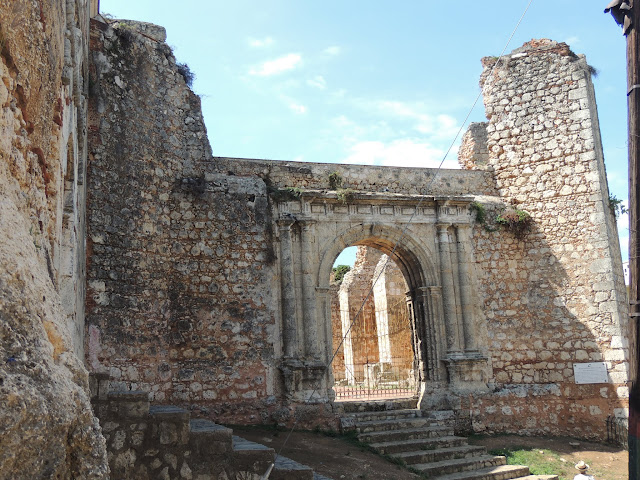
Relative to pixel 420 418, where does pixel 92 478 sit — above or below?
above

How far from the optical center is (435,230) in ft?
38.4

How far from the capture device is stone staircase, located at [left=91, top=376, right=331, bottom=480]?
4.78 m

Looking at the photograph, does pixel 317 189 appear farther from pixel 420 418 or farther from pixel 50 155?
pixel 50 155

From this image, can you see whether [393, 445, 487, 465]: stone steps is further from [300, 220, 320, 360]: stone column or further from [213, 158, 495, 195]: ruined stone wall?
[213, 158, 495, 195]: ruined stone wall

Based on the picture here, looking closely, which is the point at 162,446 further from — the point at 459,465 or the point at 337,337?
the point at 337,337

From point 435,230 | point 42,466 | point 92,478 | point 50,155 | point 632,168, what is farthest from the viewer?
point 435,230

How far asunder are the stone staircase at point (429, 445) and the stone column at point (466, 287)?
1452mm

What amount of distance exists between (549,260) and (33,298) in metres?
10.9

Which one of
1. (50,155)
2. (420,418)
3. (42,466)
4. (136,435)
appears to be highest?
(50,155)

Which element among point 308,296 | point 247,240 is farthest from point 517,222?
point 247,240

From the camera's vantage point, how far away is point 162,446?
4891 mm

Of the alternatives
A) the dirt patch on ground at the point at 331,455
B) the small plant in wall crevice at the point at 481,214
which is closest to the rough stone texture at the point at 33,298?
the dirt patch on ground at the point at 331,455

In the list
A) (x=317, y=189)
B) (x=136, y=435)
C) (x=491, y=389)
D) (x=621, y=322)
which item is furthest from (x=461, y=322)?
(x=136, y=435)

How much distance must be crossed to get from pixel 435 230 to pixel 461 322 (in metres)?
1.84
